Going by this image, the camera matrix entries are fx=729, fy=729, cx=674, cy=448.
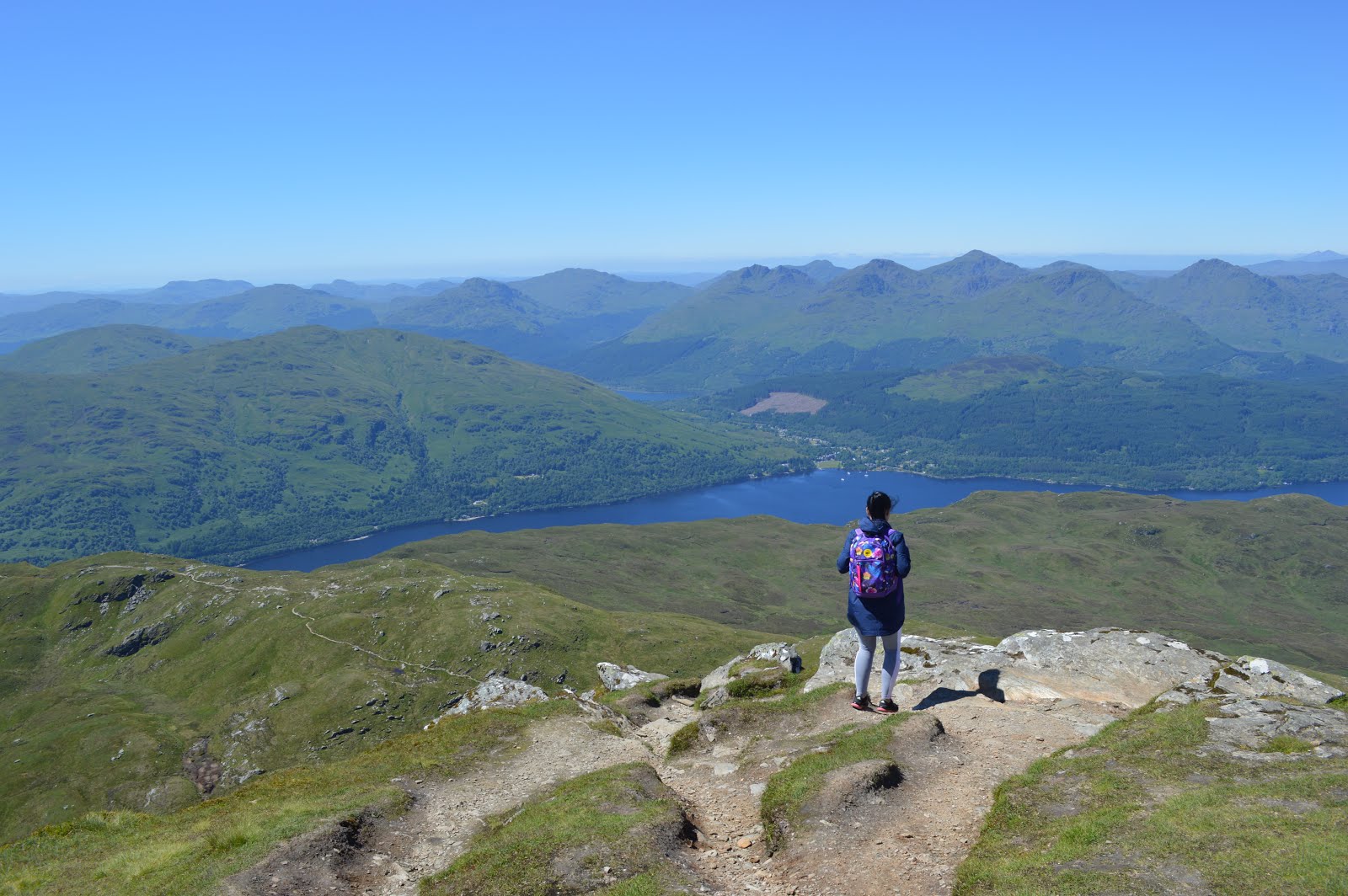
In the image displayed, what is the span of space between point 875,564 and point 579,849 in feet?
40.5

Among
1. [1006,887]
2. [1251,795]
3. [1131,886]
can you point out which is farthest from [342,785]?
[1251,795]

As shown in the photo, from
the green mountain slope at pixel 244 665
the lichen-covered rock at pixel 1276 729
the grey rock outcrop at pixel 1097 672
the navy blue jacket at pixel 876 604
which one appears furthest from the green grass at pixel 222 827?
the green mountain slope at pixel 244 665

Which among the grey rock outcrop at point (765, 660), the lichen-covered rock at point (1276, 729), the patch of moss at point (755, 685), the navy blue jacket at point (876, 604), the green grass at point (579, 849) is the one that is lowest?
the grey rock outcrop at point (765, 660)

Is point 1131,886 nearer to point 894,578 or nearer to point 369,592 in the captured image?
point 894,578

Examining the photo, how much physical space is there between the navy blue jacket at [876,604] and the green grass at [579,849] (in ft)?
28.1

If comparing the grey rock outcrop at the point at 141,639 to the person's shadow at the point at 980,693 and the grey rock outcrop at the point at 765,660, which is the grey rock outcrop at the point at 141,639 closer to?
the grey rock outcrop at the point at 765,660

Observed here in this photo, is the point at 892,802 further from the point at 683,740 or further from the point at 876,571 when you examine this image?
the point at 683,740

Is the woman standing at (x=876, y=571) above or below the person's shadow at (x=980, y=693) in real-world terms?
above

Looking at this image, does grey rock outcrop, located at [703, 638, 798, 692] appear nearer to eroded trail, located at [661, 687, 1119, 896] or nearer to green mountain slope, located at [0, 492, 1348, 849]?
eroded trail, located at [661, 687, 1119, 896]

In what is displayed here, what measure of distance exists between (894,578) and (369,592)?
182 meters

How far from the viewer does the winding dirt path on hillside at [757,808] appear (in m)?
18.4

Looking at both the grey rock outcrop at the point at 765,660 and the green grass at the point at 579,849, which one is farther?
the grey rock outcrop at the point at 765,660

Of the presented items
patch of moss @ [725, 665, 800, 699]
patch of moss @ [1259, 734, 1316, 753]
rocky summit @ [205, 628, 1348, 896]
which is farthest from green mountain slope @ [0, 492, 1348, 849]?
patch of moss @ [1259, 734, 1316, 753]

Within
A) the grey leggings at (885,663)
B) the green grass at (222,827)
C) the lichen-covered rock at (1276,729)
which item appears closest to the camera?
the green grass at (222,827)
